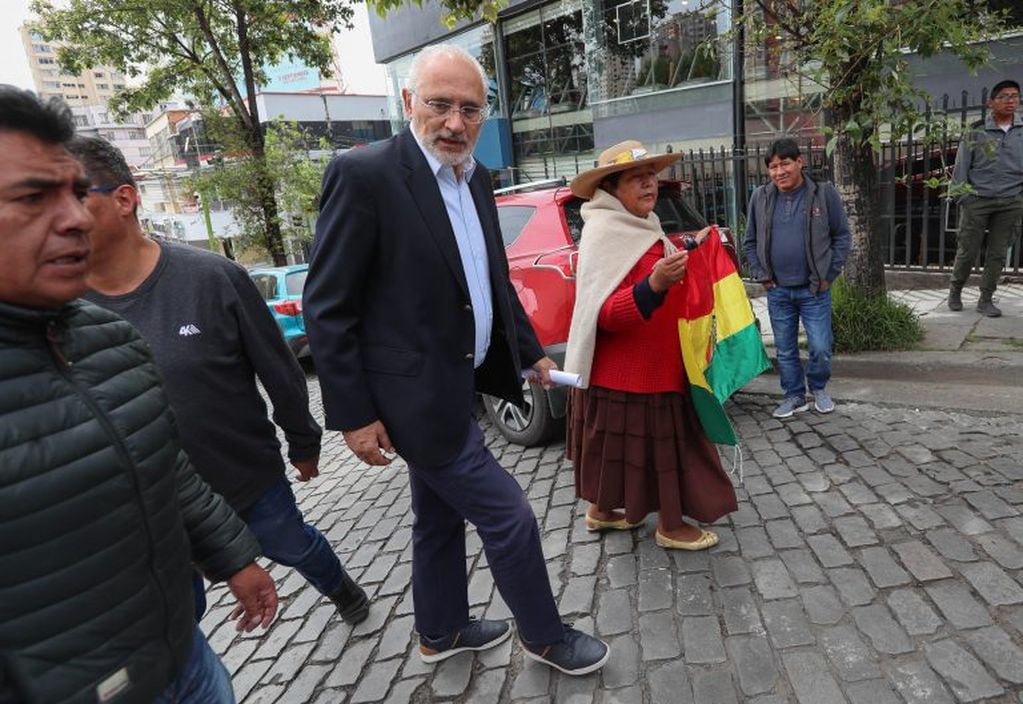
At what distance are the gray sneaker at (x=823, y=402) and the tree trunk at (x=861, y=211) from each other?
60.1 inches

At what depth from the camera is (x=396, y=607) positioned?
9.52 ft

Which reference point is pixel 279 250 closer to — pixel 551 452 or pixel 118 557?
pixel 551 452

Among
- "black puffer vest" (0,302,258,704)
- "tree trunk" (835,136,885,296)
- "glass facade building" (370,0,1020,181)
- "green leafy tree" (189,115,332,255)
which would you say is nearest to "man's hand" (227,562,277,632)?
"black puffer vest" (0,302,258,704)

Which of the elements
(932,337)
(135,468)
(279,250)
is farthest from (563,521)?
(279,250)

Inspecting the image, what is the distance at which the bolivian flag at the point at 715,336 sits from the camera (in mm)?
2736

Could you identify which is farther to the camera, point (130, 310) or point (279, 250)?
point (279, 250)

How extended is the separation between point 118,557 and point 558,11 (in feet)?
52.9

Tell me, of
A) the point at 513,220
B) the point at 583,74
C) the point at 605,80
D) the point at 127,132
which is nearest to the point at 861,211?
the point at 513,220

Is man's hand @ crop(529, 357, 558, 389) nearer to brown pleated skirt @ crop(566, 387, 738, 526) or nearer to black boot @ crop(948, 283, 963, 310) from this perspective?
brown pleated skirt @ crop(566, 387, 738, 526)

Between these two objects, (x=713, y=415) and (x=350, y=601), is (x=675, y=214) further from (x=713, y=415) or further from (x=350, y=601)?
(x=350, y=601)

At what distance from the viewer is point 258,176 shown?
13211mm

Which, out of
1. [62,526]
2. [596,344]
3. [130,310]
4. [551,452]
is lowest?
[551,452]

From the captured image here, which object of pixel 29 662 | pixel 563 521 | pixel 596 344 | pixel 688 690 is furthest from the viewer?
pixel 563 521

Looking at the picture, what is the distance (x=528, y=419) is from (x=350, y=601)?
6.20 feet
